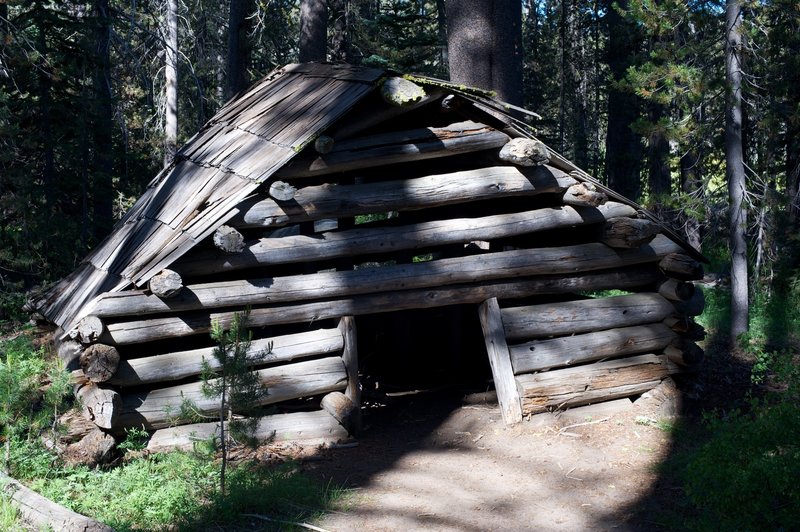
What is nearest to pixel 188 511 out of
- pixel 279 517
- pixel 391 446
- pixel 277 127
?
pixel 279 517

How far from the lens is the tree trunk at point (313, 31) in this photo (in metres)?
15.0

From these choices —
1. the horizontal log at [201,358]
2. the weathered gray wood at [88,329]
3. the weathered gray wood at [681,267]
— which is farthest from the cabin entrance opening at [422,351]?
the weathered gray wood at [88,329]

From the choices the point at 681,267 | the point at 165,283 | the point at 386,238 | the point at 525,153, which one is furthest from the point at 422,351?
the point at 165,283

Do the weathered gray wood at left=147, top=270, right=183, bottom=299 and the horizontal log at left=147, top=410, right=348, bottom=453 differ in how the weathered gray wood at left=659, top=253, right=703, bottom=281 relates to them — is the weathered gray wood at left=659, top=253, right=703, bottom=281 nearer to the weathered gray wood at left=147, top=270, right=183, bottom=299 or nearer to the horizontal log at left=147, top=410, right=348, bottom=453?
the horizontal log at left=147, top=410, right=348, bottom=453

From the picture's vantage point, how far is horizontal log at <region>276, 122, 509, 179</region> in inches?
292

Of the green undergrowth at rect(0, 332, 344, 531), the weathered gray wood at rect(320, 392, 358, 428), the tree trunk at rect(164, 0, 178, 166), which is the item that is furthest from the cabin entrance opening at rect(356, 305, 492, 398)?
the tree trunk at rect(164, 0, 178, 166)

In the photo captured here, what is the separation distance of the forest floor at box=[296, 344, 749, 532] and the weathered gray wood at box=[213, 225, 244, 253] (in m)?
2.07

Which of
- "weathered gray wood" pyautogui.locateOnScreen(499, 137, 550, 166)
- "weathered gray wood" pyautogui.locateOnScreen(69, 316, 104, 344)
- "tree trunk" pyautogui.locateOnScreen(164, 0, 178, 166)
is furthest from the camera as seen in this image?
"tree trunk" pyautogui.locateOnScreen(164, 0, 178, 166)

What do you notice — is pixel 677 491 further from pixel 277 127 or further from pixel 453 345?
pixel 277 127

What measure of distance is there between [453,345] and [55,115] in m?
8.18

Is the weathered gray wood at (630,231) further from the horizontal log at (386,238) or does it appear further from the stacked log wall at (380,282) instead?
the horizontal log at (386,238)

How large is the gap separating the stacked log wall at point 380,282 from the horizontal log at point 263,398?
0.04ft

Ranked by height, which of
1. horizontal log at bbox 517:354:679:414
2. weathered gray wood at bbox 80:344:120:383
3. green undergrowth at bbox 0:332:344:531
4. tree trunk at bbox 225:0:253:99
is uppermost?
tree trunk at bbox 225:0:253:99

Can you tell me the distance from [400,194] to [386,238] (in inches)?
18.0
